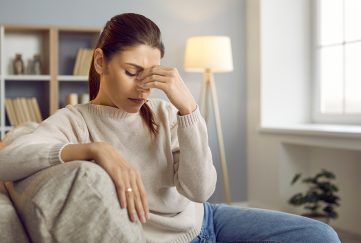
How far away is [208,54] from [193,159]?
2.95 meters

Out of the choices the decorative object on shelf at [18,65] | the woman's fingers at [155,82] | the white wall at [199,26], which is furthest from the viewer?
the white wall at [199,26]

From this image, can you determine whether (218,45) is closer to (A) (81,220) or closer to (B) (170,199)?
(B) (170,199)

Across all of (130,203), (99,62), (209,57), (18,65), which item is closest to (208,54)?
(209,57)

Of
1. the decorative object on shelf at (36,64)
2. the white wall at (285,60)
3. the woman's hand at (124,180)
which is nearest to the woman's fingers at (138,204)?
the woman's hand at (124,180)

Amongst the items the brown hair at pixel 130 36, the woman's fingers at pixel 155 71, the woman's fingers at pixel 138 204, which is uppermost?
the brown hair at pixel 130 36

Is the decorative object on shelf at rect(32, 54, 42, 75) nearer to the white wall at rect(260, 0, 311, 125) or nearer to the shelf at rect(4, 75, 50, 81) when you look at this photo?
the shelf at rect(4, 75, 50, 81)

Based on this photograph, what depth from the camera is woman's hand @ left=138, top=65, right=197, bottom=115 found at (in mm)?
1305

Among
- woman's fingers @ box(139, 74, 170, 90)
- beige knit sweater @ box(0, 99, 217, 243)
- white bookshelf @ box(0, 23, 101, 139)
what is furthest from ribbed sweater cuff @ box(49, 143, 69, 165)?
white bookshelf @ box(0, 23, 101, 139)

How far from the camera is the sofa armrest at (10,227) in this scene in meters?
1.01

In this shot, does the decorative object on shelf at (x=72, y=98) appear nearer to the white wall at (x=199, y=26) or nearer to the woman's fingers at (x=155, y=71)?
the white wall at (x=199, y=26)

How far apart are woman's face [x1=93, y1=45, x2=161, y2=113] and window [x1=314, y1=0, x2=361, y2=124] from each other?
9.90ft

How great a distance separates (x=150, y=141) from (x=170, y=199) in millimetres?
156

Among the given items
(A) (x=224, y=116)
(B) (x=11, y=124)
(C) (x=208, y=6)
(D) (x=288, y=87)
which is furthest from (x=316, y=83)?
(B) (x=11, y=124)

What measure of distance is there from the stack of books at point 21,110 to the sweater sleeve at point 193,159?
287 centimetres
